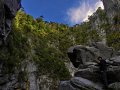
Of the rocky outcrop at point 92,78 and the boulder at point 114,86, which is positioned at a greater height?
the rocky outcrop at point 92,78

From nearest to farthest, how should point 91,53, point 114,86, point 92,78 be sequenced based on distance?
point 114,86 < point 92,78 < point 91,53

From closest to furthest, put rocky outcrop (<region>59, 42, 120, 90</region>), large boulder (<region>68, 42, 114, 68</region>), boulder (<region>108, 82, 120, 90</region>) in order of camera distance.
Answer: boulder (<region>108, 82, 120, 90</region>), rocky outcrop (<region>59, 42, 120, 90</region>), large boulder (<region>68, 42, 114, 68</region>)

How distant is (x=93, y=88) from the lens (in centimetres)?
2059

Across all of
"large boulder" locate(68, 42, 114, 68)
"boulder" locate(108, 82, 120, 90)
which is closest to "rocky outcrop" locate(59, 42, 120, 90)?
"boulder" locate(108, 82, 120, 90)

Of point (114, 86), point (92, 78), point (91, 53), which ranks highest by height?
point (91, 53)

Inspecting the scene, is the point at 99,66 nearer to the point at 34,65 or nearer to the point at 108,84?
the point at 108,84

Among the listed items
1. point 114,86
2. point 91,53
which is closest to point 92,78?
point 114,86

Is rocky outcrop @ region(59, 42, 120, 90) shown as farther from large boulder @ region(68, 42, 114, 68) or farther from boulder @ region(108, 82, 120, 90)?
large boulder @ region(68, 42, 114, 68)

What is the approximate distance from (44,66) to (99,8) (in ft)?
79.0

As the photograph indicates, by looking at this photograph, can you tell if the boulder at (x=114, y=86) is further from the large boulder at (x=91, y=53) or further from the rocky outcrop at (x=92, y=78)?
the large boulder at (x=91, y=53)

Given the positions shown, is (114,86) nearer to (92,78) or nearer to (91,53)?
(92,78)

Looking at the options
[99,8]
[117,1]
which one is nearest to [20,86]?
[117,1]

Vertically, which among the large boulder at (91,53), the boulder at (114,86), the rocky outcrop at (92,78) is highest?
the large boulder at (91,53)

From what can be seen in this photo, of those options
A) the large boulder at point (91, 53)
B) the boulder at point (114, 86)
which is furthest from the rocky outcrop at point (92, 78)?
the large boulder at point (91, 53)
